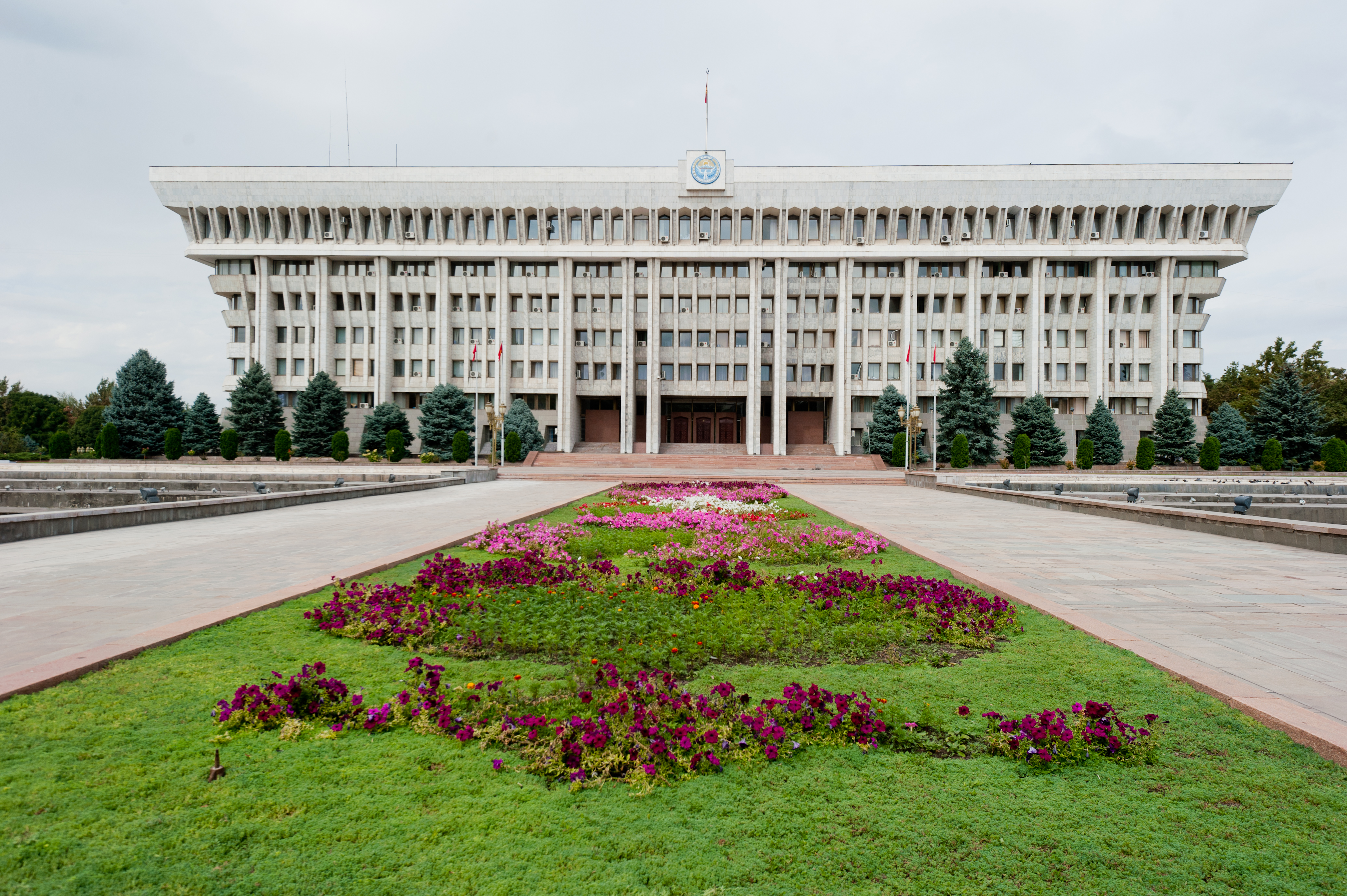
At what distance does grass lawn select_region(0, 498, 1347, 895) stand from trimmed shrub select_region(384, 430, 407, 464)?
4167 centimetres

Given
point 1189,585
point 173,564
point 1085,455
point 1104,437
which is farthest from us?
point 1104,437

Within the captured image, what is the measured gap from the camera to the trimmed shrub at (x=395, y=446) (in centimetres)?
4275

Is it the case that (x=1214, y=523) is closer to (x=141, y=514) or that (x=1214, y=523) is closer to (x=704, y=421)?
(x=141, y=514)

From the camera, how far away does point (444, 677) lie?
13.9 ft

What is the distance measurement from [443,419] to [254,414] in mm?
13983

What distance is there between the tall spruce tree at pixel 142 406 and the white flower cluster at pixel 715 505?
44.5 meters

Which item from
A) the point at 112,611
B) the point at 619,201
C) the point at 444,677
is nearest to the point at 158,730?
the point at 444,677

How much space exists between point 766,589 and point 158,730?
4.92 metres

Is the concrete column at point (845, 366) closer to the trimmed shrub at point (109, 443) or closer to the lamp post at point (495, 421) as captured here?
the lamp post at point (495, 421)

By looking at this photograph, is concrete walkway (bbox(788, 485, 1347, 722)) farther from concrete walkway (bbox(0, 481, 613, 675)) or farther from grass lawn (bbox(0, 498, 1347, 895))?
concrete walkway (bbox(0, 481, 613, 675))

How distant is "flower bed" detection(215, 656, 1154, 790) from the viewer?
308 centimetres

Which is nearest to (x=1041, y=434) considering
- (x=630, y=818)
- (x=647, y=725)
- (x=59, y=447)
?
(x=647, y=725)

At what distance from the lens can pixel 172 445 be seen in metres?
44.1

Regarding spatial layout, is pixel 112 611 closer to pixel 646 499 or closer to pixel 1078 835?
pixel 1078 835
